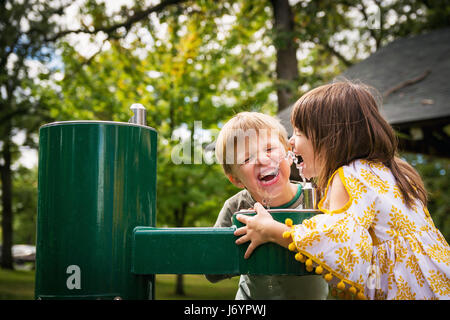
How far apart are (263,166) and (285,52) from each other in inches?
303

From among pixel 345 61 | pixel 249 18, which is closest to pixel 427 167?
pixel 345 61

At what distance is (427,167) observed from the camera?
487 inches

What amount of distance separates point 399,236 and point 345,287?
10.5 inches

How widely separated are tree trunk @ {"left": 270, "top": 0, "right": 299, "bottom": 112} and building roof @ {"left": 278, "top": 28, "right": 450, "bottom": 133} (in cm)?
115

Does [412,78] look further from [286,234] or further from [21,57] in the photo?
[21,57]

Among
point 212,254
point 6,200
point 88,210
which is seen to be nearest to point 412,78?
point 212,254

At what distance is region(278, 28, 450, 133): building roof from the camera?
619 centimetres

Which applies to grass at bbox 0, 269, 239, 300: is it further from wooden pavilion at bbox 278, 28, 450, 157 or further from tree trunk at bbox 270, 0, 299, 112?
wooden pavilion at bbox 278, 28, 450, 157

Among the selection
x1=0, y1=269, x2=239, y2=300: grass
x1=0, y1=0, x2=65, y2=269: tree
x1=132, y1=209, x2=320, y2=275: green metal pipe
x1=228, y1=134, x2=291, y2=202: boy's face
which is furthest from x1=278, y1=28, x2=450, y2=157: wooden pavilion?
x1=0, y1=0, x2=65, y2=269: tree

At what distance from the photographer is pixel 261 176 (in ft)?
6.33

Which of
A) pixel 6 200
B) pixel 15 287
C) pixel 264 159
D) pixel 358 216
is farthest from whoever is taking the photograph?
pixel 6 200

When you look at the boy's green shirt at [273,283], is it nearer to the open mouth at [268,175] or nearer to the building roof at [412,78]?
the open mouth at [268,175]
